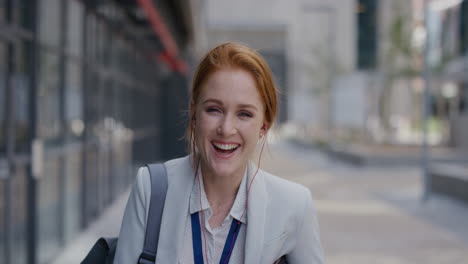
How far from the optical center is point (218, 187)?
195cm

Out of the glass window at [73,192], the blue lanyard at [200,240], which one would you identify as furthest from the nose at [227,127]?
the glass window at [73,192]

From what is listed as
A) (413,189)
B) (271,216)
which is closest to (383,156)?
(413,189)

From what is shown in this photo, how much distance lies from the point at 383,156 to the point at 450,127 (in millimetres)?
6000

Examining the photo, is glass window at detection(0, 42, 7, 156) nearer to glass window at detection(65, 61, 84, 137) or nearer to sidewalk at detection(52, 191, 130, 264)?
sidewalk at detection(52, 191, 130, 264)

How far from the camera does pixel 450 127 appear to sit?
23.6 m

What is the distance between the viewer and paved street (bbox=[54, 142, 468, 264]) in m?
7.12

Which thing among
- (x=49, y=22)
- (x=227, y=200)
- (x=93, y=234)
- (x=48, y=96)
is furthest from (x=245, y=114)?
(x=93, y=234)

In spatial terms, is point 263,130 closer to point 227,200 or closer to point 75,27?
point 227,200

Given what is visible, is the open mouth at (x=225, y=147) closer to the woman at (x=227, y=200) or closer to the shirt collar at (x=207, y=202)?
the woman at (x=227, y=200)

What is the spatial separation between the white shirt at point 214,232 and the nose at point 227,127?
218 millimetres

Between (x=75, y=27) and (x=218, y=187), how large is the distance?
6.62 metres

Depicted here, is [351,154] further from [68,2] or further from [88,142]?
[68,2]

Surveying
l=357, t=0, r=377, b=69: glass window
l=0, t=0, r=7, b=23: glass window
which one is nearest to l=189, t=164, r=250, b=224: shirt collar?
l=0, t=0, r=7, b=23: glass window

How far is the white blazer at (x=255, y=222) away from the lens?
1807 mm
